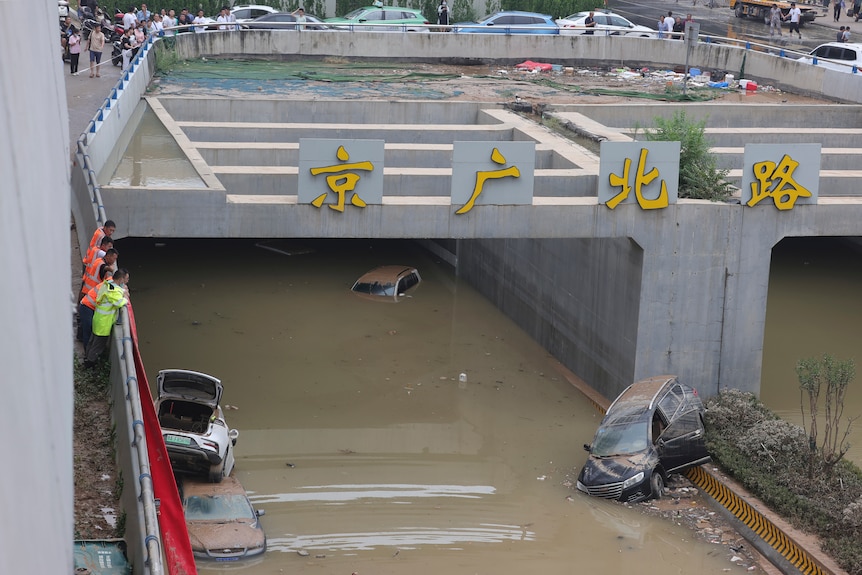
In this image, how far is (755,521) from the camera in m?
16.2

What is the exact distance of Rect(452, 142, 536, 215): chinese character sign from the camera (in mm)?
18406

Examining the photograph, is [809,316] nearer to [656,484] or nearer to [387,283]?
[387,283]

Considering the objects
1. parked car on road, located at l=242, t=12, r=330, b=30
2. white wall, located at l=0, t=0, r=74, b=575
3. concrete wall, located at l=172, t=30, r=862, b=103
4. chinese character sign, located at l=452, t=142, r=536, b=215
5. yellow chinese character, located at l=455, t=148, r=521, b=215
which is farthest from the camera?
parked car on road, located at l=242, t=12, r=330, b=30

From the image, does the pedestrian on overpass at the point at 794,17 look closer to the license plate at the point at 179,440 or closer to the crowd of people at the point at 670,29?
Result: the crowd of people at the point at 670,29

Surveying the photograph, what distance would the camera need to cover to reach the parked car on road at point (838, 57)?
36094 millimetres

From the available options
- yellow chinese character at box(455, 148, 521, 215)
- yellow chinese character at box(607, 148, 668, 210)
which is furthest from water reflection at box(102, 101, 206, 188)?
yellow chinese character at box(607, 148, 668, 210)

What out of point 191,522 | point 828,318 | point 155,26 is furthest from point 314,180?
point 155,26

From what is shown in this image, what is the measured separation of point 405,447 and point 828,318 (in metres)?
12.2

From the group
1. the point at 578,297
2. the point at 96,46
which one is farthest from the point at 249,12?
the point at 578,297

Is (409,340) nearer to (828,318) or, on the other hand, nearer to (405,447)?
(405,447)

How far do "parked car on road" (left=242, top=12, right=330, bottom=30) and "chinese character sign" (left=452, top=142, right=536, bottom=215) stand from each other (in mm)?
20650

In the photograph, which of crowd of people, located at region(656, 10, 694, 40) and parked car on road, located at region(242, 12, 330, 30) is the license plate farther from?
crowd of people, located at region(656, 10, 694, 40)

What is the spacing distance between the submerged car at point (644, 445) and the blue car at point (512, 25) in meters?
24.8

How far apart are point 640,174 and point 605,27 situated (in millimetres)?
21948
